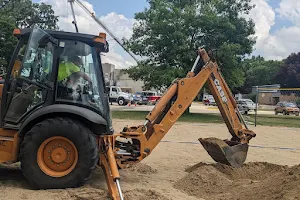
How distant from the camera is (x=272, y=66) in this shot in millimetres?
91688

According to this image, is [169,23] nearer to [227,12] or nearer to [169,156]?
[227,12]

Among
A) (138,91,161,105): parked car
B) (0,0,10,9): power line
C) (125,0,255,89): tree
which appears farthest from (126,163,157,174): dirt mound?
(0,0,10,9): power line

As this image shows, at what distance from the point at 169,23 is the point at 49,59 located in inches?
763

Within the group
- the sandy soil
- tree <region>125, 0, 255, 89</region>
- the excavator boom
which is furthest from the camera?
tree <region>125, 0, 255, 89</region>

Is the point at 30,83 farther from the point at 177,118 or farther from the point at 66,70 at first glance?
the point at 177,118

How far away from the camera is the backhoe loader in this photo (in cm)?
579

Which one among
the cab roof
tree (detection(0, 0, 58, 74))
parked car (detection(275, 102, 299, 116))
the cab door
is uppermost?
tree (detection(0, 0, 58, 74))

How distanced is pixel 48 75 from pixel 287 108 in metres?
35.1

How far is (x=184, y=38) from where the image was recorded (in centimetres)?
2456

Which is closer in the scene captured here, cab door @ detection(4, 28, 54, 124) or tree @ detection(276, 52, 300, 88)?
cab door @ detection(4, 28, 54, 124)

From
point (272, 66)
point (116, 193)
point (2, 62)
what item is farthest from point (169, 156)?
point (272, 66)

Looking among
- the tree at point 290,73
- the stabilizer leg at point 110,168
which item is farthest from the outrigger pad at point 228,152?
the tree at point 290,73

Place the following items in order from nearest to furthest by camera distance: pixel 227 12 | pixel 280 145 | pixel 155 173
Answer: pixel 155 173
pixel 280 145
pixel 227 12

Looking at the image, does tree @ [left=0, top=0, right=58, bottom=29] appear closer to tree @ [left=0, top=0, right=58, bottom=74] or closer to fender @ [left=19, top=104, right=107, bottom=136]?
tree @ [left=0, top=0, right=58, bottom=74]
